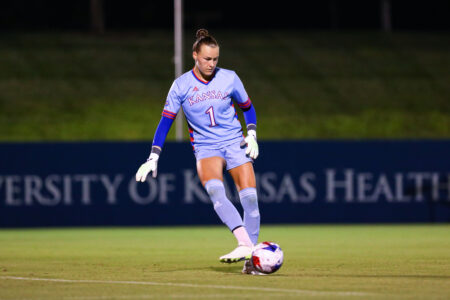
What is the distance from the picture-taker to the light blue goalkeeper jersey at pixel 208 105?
10211 millimetres

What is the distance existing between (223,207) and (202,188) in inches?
389

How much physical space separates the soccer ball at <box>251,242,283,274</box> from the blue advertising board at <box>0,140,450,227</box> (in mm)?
10072

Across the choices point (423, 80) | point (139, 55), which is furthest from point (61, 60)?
point (423, 80)

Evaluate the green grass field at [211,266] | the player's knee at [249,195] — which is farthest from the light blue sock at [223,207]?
the green grass field at [211,266]

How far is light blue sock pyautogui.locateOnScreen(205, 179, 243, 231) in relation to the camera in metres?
9.97

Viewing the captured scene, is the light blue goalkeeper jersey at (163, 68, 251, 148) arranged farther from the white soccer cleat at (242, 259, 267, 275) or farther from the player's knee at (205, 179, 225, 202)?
the white soccer cleat at (242, 259, 267, 275)

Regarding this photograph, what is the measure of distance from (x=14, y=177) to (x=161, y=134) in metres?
10.1

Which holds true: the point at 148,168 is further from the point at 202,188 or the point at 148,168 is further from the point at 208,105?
the point at 202,188

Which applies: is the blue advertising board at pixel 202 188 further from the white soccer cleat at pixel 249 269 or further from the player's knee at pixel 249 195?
the white soccer cleat at pixel 249 269

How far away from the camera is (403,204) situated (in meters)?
20.3

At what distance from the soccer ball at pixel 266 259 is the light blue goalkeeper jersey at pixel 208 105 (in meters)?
1.23

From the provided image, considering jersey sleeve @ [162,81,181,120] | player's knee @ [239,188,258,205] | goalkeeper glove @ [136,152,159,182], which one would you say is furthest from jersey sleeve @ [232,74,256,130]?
goalkeeper glove @ [136,152,159,182]

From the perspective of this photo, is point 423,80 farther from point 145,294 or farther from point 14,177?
point 145,294

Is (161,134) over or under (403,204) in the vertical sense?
over
